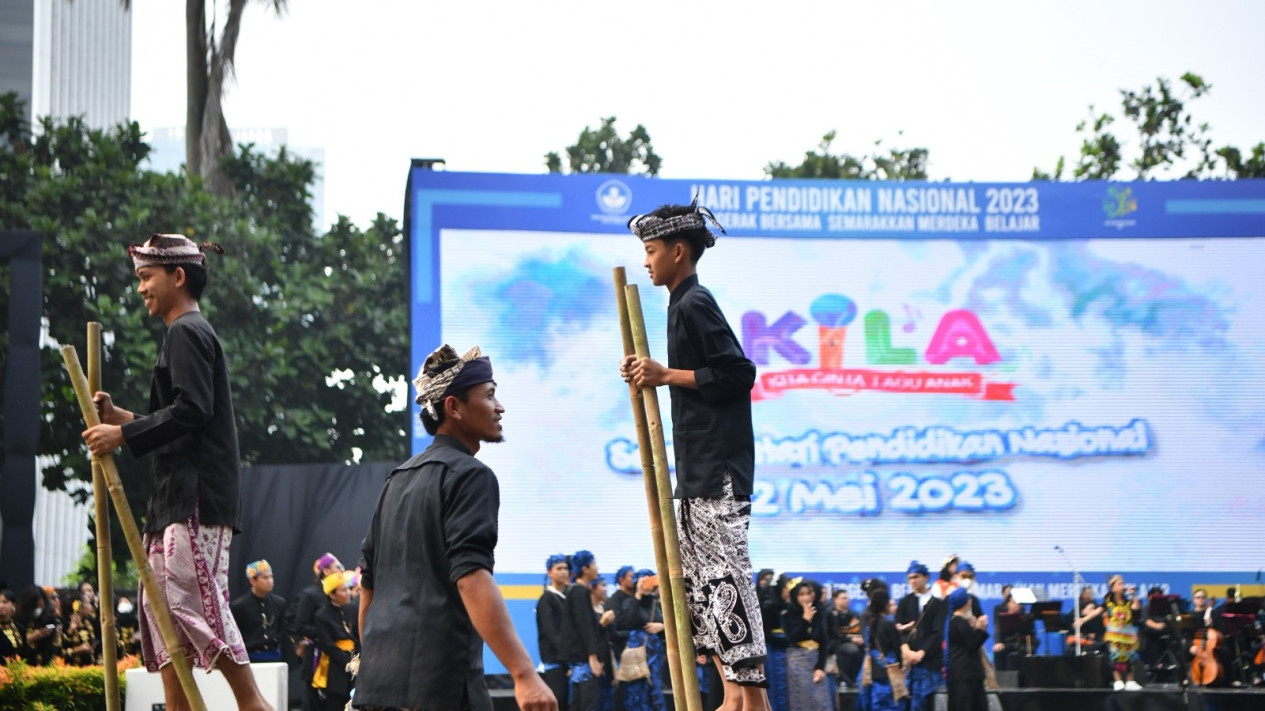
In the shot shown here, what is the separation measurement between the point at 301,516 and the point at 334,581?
217 inches

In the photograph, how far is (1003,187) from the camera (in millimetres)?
17391

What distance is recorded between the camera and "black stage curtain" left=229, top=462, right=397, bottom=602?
17.0 meters

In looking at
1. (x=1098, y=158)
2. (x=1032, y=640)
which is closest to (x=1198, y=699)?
(x=1032, y=640)

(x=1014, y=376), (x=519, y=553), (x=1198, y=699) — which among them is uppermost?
(x=1014, y=376)

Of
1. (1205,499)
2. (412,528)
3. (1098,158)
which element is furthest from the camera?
(1098,158)

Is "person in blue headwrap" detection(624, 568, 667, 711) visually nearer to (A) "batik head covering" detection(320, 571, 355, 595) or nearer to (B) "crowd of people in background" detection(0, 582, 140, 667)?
(A) "batik head covering" detection(320, 571, 355, 595)

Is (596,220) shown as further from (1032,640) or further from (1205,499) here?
(1205,499)

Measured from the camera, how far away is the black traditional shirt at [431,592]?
342 centimetres

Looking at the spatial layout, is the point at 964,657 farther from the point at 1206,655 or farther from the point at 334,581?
the point at 334,581

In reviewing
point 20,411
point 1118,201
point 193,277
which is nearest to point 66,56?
point 20,411

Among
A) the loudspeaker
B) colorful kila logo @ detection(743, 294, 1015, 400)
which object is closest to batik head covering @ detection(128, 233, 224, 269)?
the loudspeaker

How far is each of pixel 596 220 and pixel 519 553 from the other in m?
3.96

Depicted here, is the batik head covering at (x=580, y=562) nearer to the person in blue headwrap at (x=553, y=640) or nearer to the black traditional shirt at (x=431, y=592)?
the person in blue headwrap at (x=553, y=640)

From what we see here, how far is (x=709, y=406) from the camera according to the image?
193 inches
